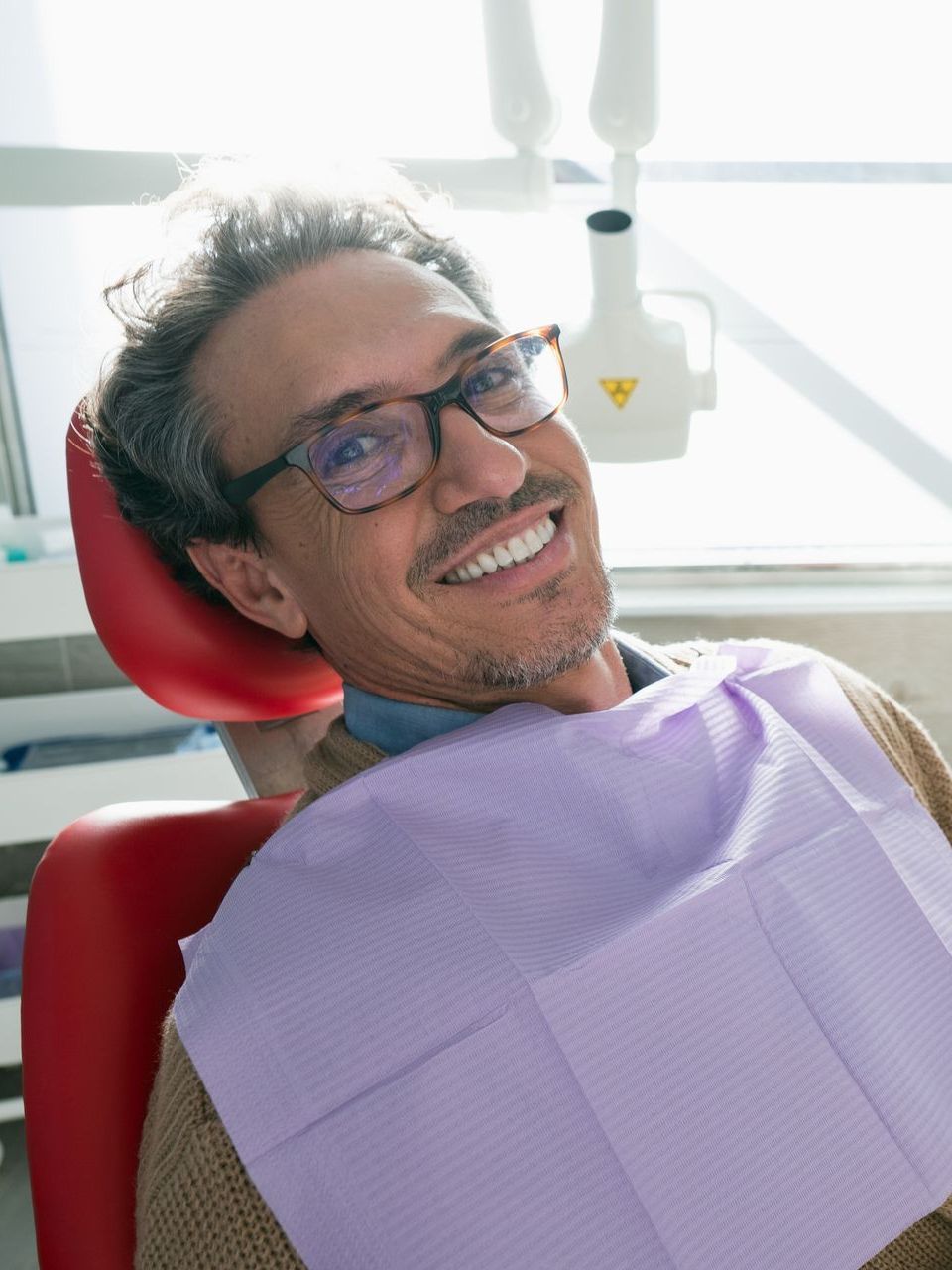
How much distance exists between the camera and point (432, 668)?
3.79 feet

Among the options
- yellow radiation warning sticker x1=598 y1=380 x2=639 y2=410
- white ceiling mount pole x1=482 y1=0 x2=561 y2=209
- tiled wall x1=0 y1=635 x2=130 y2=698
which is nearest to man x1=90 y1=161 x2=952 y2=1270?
yellow radiation warning sticker x1=598 y1=380 x2=639 y2=410

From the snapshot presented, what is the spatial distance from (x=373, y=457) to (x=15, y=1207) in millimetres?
1605

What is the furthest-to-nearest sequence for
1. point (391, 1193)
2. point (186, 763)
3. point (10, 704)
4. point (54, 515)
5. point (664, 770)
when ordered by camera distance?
point (54, 515), point (10, 704), point (186, 763), point (664, 770), point (391, 1193)

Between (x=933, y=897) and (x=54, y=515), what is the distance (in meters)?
1.75

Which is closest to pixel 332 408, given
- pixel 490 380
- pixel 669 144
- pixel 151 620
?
pixel 490 380

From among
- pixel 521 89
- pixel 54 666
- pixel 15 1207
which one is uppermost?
pixel 521 89

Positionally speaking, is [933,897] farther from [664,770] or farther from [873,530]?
[873,530]

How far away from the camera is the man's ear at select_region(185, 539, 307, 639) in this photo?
1.20 meters

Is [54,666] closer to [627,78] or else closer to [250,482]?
[250,482]

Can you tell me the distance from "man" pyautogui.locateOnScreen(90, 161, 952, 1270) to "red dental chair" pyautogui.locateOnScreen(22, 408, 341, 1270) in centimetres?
5

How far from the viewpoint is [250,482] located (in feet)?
3.73

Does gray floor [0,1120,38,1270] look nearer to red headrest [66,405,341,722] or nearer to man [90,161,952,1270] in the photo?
red headrest [66,405,341,722]

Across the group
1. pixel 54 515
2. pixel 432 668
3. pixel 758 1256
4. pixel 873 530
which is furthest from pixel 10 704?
pixel 873 530

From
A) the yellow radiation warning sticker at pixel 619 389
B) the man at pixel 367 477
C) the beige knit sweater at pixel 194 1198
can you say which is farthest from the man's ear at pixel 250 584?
the yellow radiation warning sticker at pixel 619 389
